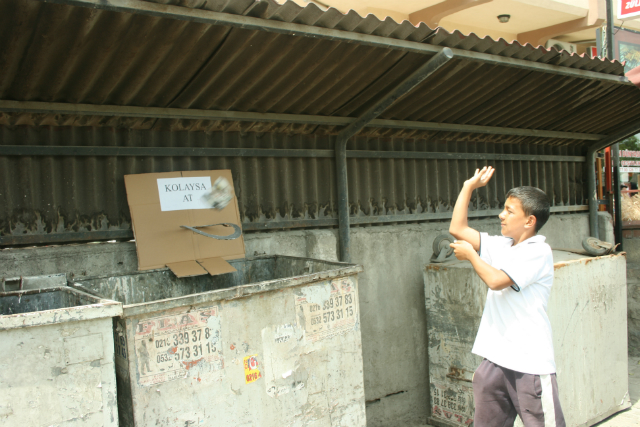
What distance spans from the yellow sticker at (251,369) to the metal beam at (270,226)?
144 cm

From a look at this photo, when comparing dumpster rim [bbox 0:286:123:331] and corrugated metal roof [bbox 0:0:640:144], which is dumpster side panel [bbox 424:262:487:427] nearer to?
corrugated metal roof [bbox 0:0:640:144]

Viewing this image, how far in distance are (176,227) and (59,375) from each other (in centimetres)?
157

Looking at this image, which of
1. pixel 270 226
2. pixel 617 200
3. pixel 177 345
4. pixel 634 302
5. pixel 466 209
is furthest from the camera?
pixel 617 200

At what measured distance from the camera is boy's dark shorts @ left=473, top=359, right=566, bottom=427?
2561 millimetres

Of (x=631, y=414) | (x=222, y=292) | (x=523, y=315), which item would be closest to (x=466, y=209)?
(x=523, y=315)

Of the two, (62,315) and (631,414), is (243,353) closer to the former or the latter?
(62,315)

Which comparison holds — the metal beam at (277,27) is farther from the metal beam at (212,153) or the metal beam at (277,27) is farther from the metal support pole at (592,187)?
the metal support pole at (592,187)

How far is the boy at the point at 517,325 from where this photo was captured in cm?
256

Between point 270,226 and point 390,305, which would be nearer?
point 270,226

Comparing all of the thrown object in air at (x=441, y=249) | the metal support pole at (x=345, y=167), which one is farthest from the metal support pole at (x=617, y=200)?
the metal support pole at (x=345, y=167)

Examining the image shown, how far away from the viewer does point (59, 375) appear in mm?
2148

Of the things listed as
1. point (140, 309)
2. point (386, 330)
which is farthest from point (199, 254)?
point (386, 330)

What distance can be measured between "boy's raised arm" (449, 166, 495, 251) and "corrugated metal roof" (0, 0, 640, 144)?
3.54 feet

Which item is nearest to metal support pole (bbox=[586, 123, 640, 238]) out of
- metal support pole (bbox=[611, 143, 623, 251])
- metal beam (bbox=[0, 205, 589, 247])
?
metal beam (bbox=[0, 205, 589, 247])
